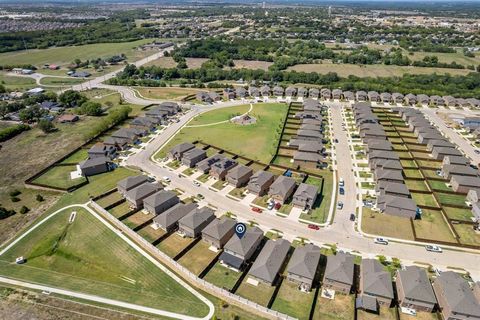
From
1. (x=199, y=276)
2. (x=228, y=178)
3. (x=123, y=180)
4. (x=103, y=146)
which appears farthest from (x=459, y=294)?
(x=103, y=146)

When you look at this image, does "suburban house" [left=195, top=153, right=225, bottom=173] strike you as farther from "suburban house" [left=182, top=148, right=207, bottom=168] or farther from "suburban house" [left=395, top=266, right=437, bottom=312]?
"suburban house" [left=395, top=266, right=437, bottom=312]

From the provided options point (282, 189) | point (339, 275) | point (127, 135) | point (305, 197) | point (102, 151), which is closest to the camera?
point (339, 275)

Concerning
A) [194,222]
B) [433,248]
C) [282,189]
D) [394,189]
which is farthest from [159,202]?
[433,248]

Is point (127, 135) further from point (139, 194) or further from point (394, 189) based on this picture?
point (394, 189)

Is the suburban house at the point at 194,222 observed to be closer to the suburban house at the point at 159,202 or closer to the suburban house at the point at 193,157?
the suburban house at the point at 159,202

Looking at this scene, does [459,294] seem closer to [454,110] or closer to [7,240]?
[7,240]
